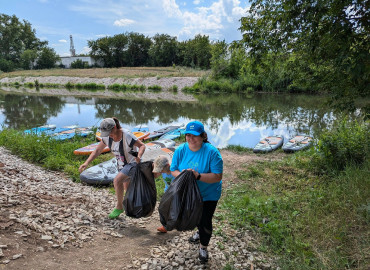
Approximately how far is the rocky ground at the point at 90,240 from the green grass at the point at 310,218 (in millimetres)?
342

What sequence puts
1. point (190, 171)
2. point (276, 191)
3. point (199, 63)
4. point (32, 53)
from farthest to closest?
point (32, 53) < point (199, 63) < point (276, 191) < point (190, 171)

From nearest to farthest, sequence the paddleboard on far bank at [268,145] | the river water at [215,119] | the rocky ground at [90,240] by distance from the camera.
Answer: the rocky ground at [90,240], the paddleboard on far bank at [268,145], the river water at [215,119]

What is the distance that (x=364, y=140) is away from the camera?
6363 millimetres

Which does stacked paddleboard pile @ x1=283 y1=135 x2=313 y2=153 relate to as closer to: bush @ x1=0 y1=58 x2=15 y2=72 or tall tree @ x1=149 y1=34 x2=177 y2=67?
tall tree @ x1=149 y1=34 x2=177 y2=67

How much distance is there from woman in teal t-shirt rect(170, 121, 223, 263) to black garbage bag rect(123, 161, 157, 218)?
28.3 inches

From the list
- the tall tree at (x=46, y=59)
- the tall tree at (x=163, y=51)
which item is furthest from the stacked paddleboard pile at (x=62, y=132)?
the tall tree at (x=46, y=59)

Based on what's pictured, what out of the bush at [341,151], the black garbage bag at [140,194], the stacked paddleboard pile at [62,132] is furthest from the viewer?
the stacked paddleboard pile at [62,132]

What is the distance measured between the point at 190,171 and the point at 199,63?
51.6 meters

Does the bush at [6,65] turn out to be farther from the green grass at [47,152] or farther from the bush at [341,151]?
the bush at [341,151]

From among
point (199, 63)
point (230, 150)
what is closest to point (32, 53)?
point (199, 63)

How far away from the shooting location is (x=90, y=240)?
344cm

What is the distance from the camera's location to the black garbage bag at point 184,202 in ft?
8.99

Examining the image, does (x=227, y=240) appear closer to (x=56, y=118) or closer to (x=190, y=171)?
(x=190, y=171)

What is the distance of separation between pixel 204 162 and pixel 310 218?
2315mm
